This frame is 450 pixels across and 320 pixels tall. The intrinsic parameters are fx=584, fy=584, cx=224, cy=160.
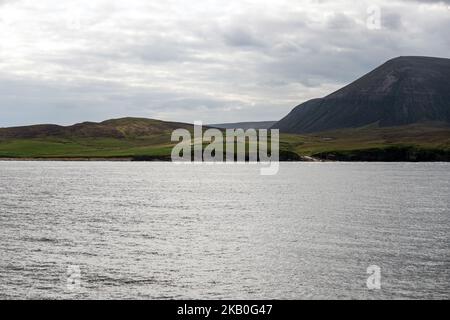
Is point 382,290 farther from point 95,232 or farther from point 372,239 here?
point 95,232

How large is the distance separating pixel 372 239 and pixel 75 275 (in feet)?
117

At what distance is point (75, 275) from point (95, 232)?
83.0 ft

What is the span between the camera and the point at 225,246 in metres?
67.3

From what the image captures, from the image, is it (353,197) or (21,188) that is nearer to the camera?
(353,197)

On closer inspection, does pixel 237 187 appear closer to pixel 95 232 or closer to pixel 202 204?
pixel 202 204

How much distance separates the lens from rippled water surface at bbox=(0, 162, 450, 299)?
48219 millimetres

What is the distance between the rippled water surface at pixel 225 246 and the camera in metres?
48.2

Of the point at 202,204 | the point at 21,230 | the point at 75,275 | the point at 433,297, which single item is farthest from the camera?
the point at 202,204

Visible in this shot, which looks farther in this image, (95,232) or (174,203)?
(174,203)

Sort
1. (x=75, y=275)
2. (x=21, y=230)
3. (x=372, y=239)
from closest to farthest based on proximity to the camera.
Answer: (x=75, y=275) → (x=372, y=239) → (x=21, y=230)
